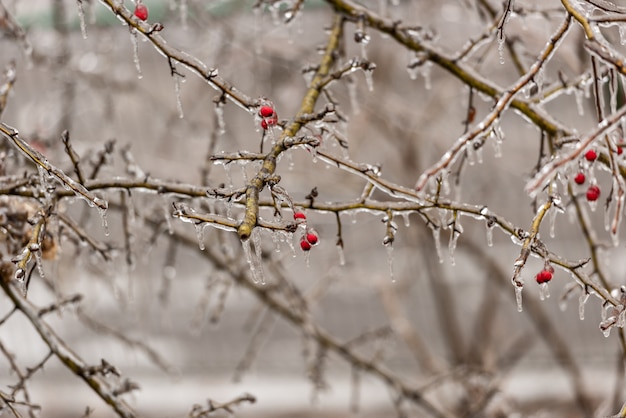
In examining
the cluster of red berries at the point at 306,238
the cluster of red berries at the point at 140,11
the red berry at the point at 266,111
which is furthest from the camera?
the cluster of red berries at the point at 140,11

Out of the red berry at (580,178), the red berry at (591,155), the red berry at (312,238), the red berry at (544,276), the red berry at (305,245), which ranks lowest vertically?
the red berry at (544,276)

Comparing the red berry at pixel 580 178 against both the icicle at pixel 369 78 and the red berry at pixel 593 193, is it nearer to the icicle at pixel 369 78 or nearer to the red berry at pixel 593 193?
the red berry at pixel 593 193

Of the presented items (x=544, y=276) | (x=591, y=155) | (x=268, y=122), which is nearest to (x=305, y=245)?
(x=268, y=122)

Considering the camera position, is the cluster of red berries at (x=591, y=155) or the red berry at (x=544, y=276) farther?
the cluster of red berries at (x=591, y=155)

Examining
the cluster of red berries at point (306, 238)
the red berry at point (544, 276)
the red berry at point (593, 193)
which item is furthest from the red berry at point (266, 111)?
the red berry at point (593, 193)

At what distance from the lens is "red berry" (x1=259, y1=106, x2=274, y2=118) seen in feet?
6.06

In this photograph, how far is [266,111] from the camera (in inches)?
72.7

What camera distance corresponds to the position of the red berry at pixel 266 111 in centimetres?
185

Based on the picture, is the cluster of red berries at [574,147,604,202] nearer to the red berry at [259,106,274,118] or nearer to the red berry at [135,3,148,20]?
the red berry at [259,106,274,118]

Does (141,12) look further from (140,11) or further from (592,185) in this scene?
(592,185)

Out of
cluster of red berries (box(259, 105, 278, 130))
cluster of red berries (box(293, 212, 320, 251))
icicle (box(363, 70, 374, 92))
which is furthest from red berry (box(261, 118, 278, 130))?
icicle (box(363, 70, 374, 92))

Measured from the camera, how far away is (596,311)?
7922 mm

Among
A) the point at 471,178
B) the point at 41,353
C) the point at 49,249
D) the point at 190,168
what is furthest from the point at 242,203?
the point at 41,353

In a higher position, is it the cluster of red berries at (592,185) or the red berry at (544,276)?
the cluster of red berries at (592,185)
